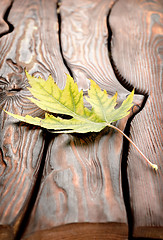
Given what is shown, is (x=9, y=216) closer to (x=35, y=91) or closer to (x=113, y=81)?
Answer: (x=35, y=91)

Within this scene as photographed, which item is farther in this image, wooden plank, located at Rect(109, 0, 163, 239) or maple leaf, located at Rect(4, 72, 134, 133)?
maple leaf, located at Rect(4, 72, 134, 133)

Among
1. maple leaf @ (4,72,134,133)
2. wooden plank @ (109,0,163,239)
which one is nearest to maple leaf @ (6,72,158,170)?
maple leaf @ (4,72,134,133)

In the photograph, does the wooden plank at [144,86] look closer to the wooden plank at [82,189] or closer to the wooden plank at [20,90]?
the wooden plank at [82,189]

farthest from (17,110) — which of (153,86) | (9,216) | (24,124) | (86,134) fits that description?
(153,86)

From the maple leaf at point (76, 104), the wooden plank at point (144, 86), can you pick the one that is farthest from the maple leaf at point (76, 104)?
the wooden plank at point (144, 86)

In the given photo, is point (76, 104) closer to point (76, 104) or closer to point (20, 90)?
point (76, 104)

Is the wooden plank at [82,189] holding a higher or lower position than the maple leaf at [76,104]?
lower

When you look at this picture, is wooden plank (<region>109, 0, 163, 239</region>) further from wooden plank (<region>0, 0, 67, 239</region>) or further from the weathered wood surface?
wooden plank (<region>0, 0, 67, 239</region>)
